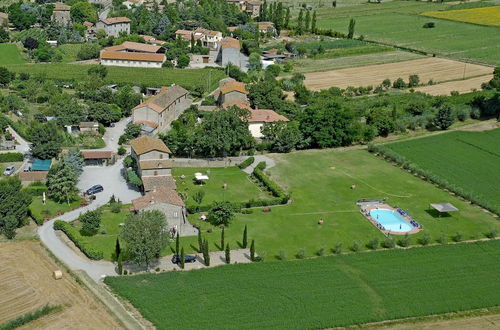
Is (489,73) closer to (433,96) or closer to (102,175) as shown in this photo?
(433,96)

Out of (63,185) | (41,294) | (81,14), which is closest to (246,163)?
(63,185)

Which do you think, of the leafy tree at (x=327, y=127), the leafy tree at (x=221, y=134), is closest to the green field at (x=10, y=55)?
the leafy tree at (x=221, y=134)

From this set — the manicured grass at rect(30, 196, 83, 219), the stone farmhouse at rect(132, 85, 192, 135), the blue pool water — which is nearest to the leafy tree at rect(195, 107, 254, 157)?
the stone farmhouse at rect(132, 85, 192, 135)

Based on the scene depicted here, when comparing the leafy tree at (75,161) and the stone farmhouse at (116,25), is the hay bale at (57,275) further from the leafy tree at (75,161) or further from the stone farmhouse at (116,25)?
the stone farmhouse at (116,25)

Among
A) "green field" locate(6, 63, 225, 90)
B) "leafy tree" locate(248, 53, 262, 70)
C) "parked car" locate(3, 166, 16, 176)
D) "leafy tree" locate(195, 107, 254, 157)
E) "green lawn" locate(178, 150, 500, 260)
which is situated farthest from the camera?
"leafy tree" locate(248, 53, 262, 70)

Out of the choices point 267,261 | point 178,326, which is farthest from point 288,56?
point 178,326

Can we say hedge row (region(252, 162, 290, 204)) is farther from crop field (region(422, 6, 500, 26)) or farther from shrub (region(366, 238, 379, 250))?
crop field (region(422, 6, 500, 26))
